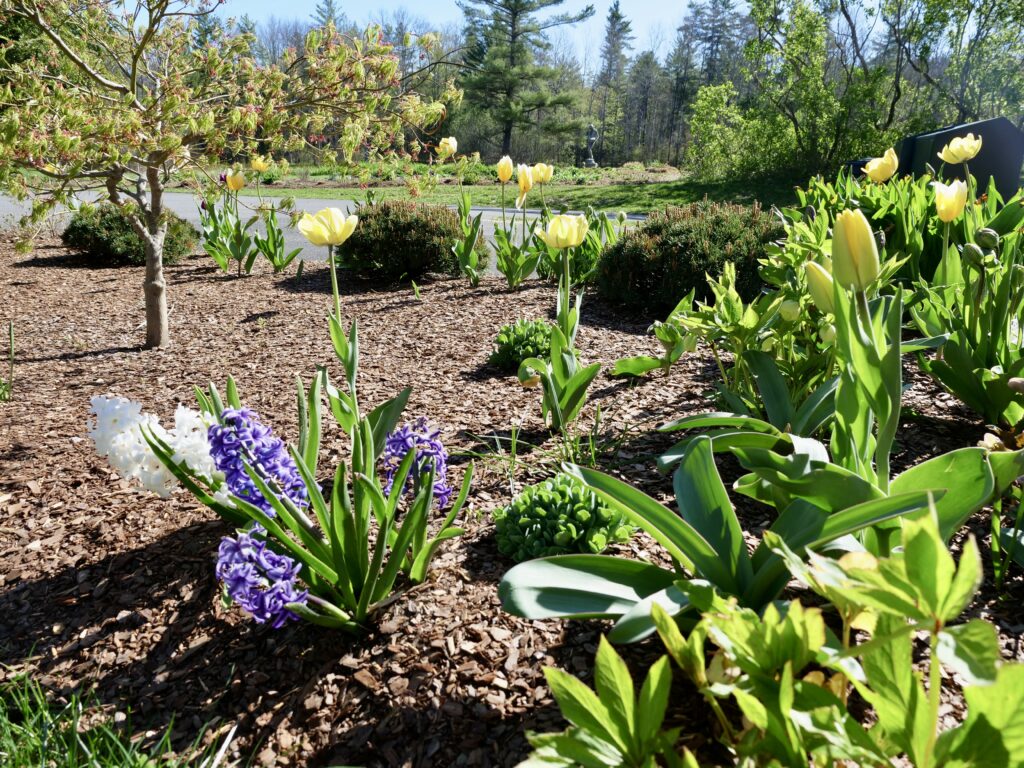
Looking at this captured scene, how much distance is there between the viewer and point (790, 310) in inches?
93.5

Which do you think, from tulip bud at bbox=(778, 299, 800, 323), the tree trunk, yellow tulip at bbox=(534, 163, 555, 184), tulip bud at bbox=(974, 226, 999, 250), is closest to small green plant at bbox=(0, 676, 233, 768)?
tulip bud at bbox=(778, 299, 800, 323)

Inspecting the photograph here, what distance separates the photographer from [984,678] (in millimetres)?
721

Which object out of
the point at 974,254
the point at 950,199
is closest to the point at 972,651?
the point at 974,254

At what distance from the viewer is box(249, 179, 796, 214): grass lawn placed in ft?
51.2

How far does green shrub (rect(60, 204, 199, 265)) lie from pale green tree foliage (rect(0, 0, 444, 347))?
3160 mm

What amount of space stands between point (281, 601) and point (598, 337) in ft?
10.3

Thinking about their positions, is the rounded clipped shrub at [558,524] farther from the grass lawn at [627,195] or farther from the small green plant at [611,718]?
the grass lawn at [627,195]

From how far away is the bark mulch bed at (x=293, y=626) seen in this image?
5.28 ft

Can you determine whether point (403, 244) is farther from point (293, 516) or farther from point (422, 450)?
point (293, 516)

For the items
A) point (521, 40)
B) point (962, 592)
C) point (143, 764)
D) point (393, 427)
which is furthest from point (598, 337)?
point (521, 40)

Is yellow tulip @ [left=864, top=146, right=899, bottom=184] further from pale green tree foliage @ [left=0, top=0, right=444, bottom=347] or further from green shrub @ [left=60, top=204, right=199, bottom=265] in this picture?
green shrub @ [left=60, top=204, right=199, bottom=265]

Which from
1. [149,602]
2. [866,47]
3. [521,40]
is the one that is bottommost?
[149,602]

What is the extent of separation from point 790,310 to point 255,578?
182cm

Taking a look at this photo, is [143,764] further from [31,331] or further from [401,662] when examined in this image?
[31,331]
